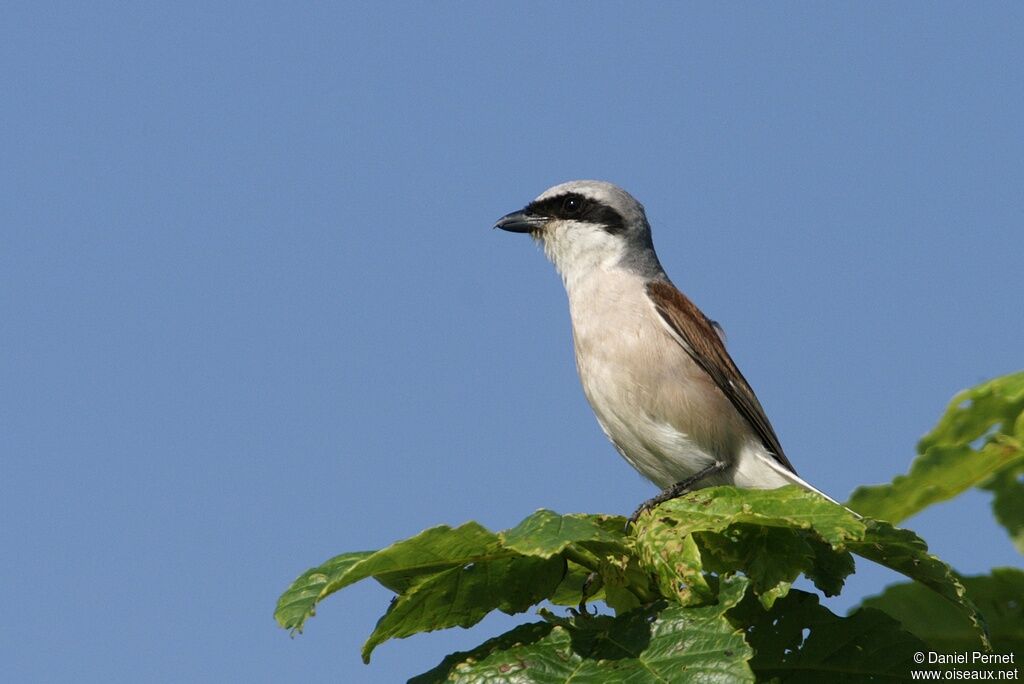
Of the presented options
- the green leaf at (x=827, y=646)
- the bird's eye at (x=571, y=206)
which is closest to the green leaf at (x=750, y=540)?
the green leaf at (x=827, y=646)

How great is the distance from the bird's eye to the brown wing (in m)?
0.86

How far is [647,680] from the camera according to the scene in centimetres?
256

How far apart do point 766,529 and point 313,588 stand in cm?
111

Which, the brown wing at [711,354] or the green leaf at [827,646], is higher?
the brown wing at [711,354]

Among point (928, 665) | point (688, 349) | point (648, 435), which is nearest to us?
point (928, 665)

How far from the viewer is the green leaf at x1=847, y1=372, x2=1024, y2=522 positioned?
8.86 ft

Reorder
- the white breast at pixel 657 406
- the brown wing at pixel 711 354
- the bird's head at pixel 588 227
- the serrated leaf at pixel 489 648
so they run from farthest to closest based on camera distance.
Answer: the bird's head at pixel 588 227 < the brown wing at pixel 711 354 < the white breast at pixel 657 406 < the serrated leaf at pixel 489 648

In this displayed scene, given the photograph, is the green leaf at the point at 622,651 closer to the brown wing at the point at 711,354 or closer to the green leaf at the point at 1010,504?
the green leaf at the point at 1010,504

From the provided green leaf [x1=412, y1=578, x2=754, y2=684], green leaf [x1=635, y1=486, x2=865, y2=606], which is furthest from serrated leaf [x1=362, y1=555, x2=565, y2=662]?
green leaf [x1=635, y1=486, x2=865, y2=606]

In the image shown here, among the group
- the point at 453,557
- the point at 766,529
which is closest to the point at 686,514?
the point at 766,529

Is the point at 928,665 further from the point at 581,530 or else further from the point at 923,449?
the point at 581,530

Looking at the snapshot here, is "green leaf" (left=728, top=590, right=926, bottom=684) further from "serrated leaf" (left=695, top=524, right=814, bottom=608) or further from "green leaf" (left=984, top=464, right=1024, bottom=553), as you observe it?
"green leaf" (left=984, top=464, right=1024, bottom=553)

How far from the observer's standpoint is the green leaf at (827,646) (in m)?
2.85

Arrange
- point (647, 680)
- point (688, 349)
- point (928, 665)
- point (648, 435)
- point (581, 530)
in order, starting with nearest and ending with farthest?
point (647, 680) → point (581, 530) → point (928, 665) → point (648, 435) → point (688, 349)
